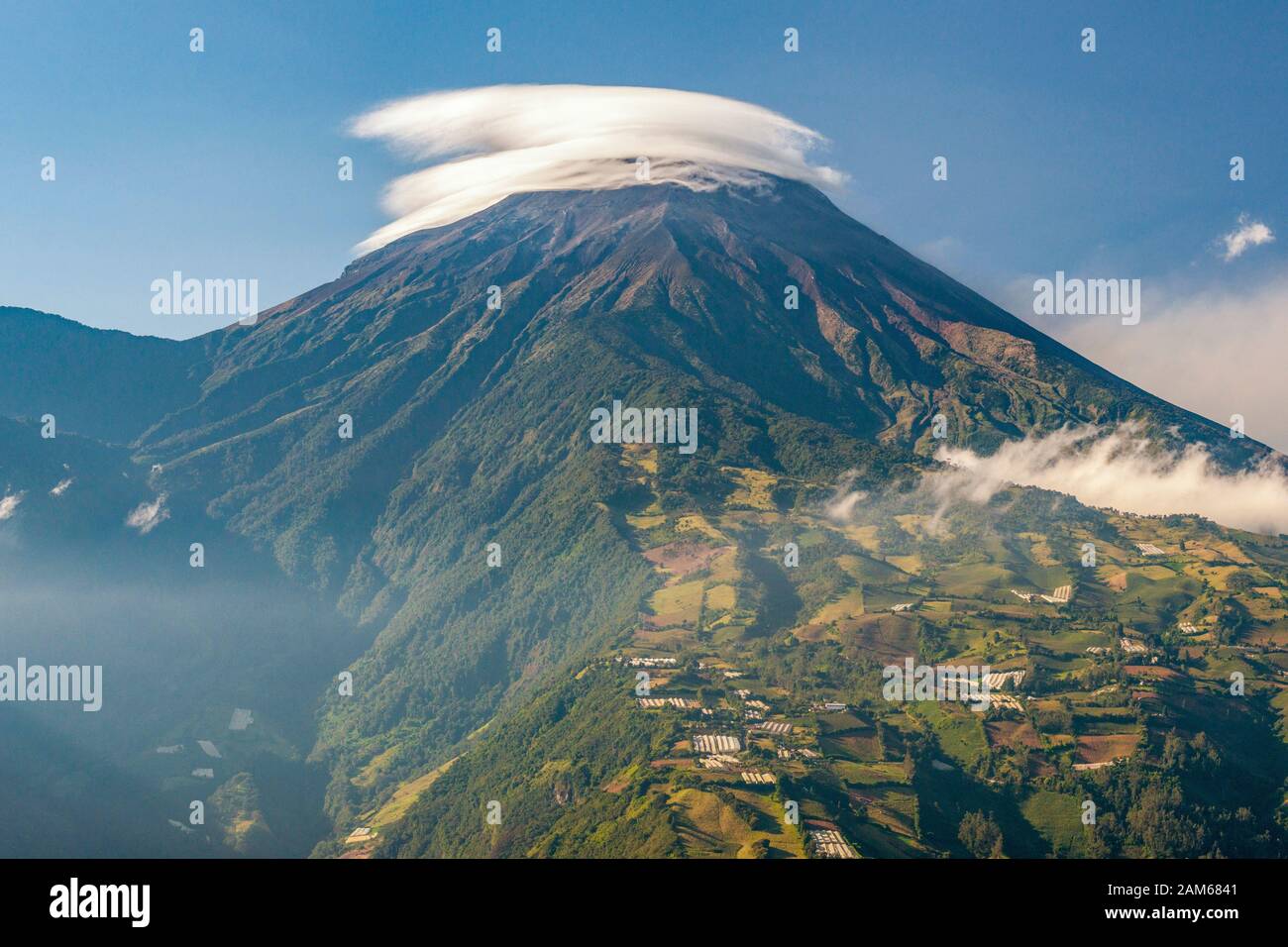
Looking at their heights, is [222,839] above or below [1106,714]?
→ below

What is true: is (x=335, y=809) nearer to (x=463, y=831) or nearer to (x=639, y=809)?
(x=463, y=831)

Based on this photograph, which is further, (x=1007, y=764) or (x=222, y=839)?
(x=222, y=839)

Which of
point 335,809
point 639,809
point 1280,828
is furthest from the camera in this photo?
point 335,809

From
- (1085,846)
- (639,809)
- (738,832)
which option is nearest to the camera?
(738,832)
